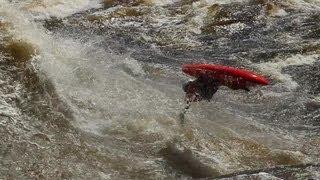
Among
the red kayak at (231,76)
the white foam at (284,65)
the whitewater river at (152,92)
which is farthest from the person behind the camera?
the white foam at (284,65)

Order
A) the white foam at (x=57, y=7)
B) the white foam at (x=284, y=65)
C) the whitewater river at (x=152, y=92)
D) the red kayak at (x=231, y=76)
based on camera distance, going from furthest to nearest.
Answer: the white foam at (x=57, y=7) → the white foam at (x=284, y=65) → the red kayak at (x=231, y=76) → the whitewater river at (x=152, y=92)

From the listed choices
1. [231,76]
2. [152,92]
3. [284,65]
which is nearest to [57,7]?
[152,92]

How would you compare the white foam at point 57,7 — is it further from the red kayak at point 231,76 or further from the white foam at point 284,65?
the red kayak at point 231,76

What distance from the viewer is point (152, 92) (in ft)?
25.6

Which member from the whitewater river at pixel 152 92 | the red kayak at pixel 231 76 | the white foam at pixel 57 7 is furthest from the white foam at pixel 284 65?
the white foam at pixel 57 7

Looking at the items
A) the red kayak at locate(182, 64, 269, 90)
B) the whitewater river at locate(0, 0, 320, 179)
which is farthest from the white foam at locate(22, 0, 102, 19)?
the red kayak at locate(182, 64, 269, 90)

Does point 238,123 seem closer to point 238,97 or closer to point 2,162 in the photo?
point 238,97

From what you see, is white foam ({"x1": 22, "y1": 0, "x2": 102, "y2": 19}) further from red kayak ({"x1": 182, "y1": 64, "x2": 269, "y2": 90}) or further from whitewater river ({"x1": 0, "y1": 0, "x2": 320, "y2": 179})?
red kayak ({"x1": 182, "y1": 64, "x2": 269, "y2": 90})

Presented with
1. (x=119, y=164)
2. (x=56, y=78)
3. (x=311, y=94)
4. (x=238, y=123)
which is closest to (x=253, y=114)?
(x=238, y=123)

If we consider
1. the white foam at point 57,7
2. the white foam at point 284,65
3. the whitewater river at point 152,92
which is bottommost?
the white foam at point 284,65

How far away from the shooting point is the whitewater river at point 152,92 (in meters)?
6.00

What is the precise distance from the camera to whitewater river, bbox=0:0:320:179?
600 cm

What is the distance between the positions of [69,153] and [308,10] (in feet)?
25.0

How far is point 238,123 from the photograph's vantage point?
23.4 ft
